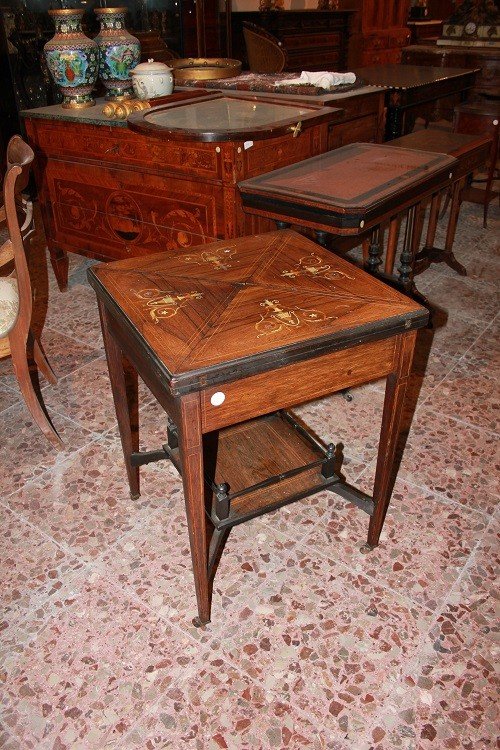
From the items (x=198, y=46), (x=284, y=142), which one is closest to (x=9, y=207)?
(x=284, y=142)

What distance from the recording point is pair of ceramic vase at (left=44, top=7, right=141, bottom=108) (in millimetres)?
2574

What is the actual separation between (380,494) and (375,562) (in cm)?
22

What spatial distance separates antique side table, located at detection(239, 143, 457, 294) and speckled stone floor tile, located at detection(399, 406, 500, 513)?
0.73m

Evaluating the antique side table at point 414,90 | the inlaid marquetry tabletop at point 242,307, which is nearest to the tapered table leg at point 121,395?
the inlaid marquetry tabletop at point 242,307

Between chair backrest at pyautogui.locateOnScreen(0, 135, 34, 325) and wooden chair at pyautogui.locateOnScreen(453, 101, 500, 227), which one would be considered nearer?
chair backrest at pyautogui.locateOnScreen(0, 135, 34, 325)

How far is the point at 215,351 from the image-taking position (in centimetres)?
109

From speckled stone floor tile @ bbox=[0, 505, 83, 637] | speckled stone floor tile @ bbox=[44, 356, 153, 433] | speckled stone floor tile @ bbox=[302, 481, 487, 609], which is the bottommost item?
speckled stone floor tile @ bbox=[44, 356, 153, 433]

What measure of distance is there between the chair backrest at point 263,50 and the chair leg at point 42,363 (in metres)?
3.75

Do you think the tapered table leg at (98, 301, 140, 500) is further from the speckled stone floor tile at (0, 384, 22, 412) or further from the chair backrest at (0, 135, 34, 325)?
the speckled stone floor tile at (0, 384, 22, 412)

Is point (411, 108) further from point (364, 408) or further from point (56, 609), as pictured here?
point (56, 609)

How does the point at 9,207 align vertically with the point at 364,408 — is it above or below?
above

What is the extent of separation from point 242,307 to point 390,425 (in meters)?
0.46

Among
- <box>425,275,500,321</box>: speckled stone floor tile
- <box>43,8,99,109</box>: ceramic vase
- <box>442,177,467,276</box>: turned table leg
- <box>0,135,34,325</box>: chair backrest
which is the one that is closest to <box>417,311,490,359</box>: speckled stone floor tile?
<box>425,275,500,321</box>: speckled stone floor tile

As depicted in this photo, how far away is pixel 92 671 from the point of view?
1.36m
